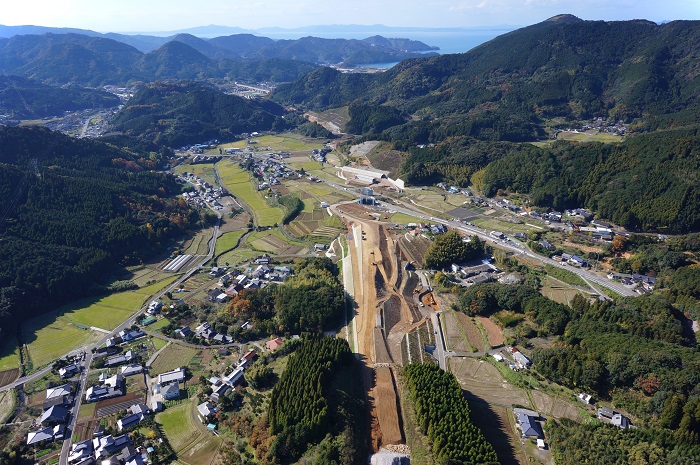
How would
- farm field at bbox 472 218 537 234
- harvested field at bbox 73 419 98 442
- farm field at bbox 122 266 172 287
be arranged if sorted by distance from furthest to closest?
farm field at bbox 472 218 537 234
farm field at bbox 122 266 172 287
harvested field at bbox 73 419 98 442

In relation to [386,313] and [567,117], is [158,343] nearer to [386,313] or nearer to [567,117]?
[386,313]

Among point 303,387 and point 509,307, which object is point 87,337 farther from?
point 509,307

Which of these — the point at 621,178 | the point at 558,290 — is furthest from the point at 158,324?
the point at 621,178

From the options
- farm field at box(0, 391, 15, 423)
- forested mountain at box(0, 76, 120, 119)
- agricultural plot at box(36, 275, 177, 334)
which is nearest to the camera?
farm field at box(0, 391, 15, 423)

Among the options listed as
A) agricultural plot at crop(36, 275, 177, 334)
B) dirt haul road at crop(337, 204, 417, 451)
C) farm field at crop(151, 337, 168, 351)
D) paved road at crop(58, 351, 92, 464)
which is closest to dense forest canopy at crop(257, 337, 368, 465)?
dirt haul road at crop(337, 204, 417, 451)

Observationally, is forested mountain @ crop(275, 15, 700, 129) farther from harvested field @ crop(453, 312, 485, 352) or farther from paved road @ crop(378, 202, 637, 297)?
harvested field @ crop(453, 312, 485, 352)
